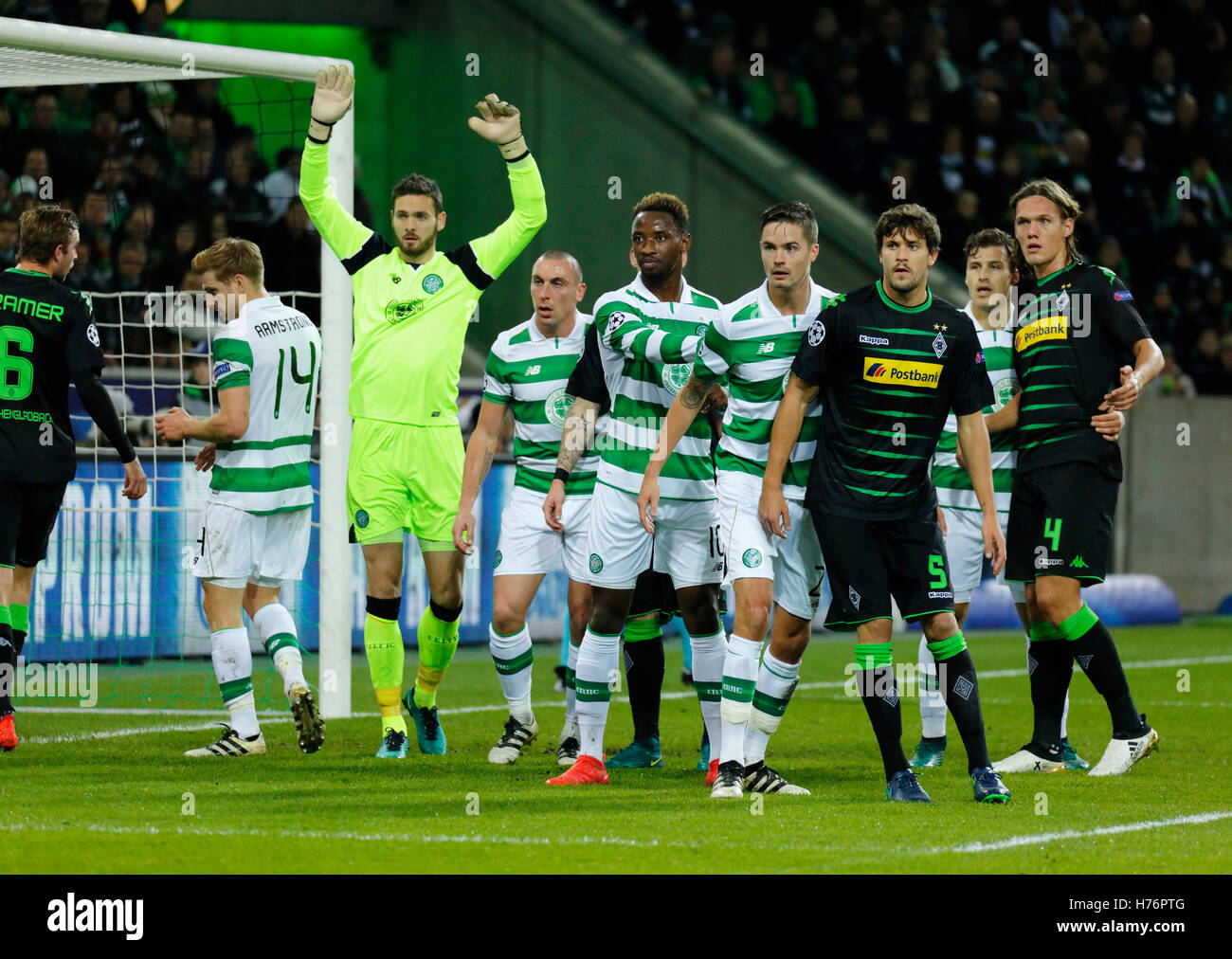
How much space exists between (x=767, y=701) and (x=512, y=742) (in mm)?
1469

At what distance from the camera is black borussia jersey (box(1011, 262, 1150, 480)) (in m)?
7.36

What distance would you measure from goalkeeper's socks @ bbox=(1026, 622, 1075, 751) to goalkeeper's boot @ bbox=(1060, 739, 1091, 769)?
57mm

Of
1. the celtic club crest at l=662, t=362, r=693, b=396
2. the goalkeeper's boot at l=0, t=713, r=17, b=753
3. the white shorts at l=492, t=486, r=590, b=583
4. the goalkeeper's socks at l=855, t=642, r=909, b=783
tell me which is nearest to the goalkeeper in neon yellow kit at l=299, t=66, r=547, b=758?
the white shorts at l=492, t=486, r=590, b=583

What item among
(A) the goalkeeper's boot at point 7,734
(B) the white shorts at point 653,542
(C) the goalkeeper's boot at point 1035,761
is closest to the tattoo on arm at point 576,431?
(B) the white shorts at point 653,542

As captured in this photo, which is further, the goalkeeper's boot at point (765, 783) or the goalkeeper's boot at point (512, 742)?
the goalkeeper's boot at point (512, 742)

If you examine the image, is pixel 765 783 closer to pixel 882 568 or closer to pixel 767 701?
pixel 767 701

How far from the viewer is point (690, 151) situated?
672 inches

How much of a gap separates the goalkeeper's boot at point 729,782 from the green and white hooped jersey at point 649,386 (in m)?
1.13

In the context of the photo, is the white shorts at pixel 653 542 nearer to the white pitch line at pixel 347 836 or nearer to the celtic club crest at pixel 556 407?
the celtic club crest at pixel 556 407

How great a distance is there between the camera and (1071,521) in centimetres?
731

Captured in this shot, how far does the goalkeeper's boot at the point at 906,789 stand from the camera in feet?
21.1

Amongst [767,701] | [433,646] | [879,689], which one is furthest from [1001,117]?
[879,689]
